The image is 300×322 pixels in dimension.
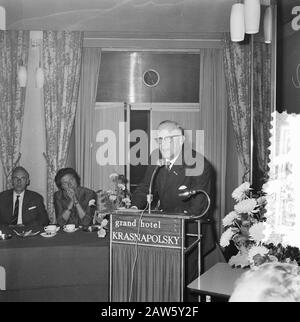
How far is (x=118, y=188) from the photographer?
9.15ft

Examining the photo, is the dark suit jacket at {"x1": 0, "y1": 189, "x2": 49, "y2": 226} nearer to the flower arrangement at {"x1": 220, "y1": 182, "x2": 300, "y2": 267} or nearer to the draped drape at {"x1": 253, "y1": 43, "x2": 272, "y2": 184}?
the flower arrangement at {"x1": 220, "y1": 182, "x2": 300, "y2": 267}

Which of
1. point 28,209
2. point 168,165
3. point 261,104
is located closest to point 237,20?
point 168,165

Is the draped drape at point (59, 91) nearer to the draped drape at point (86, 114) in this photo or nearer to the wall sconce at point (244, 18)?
the draped drape at point (86, 114)

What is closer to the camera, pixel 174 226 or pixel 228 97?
pixel 174 226

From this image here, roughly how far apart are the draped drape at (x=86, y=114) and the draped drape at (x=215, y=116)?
1.33 meters

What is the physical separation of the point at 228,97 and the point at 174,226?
3.05 m

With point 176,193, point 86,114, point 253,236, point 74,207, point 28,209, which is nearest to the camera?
point 253,236

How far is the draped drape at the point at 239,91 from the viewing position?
15.2 ft

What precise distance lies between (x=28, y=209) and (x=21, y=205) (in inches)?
4.9

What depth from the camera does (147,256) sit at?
82.4 inches

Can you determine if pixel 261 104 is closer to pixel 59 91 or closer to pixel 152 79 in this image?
pixel 152 79

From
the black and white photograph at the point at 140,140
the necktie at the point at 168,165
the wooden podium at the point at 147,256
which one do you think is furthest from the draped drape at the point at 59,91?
the wooden podium at the point at 147,256
